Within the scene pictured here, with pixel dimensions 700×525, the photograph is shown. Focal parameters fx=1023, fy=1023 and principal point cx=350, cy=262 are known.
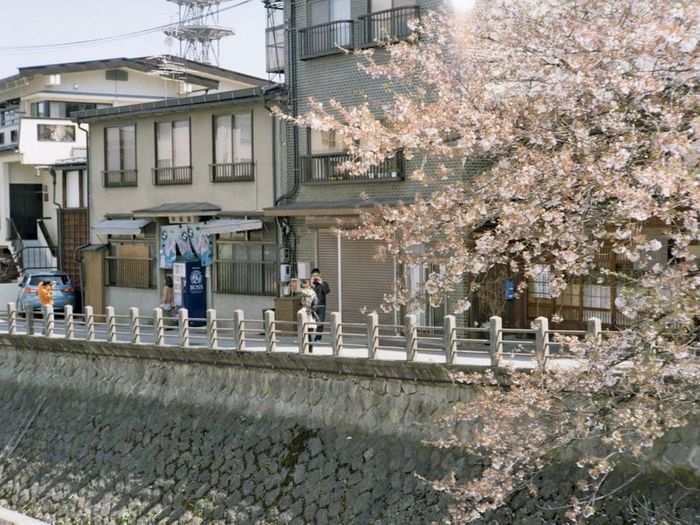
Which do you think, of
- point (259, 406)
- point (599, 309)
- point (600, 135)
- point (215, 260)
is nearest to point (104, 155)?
point (215, 260)

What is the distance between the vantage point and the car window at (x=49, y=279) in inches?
1330

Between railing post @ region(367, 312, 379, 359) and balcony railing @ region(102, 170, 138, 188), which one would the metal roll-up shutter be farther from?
balcony railing @ region(102, 170, 138, 188)

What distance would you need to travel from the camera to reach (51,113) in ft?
133

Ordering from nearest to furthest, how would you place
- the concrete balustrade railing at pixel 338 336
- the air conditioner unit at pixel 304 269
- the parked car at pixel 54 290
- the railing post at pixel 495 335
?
the railing post at pixel 495 335
the concrete balustrade railing at pixel 338 336
the air conditioner unit at pixel 304 269
the parked car at pixel 54 290

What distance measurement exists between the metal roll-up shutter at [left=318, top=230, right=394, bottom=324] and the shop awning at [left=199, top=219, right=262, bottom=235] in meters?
2.28

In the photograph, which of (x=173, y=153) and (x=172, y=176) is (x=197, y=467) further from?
(x=173, y=153)

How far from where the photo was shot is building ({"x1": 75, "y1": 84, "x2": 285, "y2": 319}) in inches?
1065

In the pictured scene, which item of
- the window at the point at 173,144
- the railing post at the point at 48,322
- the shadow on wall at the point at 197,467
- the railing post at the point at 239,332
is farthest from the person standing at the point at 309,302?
the window at the point at 173,144

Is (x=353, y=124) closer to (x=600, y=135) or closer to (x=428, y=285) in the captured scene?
(x=428, y=285)

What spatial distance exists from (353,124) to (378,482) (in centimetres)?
718

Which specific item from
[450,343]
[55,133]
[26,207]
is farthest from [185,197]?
[26,207]

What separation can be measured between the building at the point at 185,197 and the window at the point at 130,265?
0.11ft

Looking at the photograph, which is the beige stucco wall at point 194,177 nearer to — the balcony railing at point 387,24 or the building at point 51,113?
the balcony railing at point 387,24

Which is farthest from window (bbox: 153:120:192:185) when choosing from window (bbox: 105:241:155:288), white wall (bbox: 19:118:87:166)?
white wall (bbox: 19:118:87:166)
